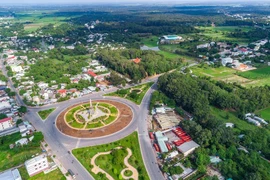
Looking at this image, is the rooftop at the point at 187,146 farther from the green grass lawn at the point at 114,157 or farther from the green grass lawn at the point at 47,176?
the green grass lawn at the point at 47,176

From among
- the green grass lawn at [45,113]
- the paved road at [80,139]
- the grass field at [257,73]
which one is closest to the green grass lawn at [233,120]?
the paved road at [80,139]

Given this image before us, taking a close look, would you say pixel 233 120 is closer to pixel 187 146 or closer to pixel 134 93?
pixel 187 146

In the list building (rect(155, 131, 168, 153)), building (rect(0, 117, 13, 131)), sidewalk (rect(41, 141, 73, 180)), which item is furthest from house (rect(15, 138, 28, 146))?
building (rect(155, 131, 168, 153))

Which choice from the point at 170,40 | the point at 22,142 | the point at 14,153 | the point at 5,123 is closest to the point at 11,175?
the point at 14,153

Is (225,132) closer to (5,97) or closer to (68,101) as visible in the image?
(68,101)

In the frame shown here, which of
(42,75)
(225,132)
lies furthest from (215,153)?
(42,75)

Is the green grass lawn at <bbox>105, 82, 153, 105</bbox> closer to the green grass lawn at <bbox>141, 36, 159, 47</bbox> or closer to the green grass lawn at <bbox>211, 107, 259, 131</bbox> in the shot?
the green grass lawn at <bbox>211, 107, 259, 131</bbox>

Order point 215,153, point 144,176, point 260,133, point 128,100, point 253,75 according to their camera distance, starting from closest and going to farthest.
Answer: point 144,176 < point 215,153 < point 260,133 < point 128,100 < point 253,75

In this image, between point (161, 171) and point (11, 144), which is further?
point (11, 144)
